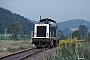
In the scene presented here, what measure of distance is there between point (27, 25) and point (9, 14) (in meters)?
21.5

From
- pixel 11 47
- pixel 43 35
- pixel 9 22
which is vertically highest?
pixel 9 22

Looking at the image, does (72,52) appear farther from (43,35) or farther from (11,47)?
(11,47)

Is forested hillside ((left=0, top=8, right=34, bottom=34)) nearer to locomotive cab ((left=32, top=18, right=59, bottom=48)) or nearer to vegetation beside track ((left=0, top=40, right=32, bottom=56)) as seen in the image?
vegetation beside track ((left=0, top=40, right=32, bottom=56))

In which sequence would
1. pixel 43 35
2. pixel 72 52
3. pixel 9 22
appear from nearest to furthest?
1. pixel 72 52
2. pixel 43 35
3. pixel 9 22

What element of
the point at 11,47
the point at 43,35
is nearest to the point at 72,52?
the point at 43,35

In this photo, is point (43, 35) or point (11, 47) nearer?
point (43, 35)

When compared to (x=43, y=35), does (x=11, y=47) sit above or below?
below

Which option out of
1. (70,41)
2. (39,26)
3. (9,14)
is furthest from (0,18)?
(70,41)

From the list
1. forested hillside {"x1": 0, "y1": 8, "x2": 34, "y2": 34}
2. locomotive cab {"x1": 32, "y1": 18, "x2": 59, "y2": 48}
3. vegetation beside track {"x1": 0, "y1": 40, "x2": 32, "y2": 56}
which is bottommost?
vegetation beside track {"x1": 0, "y1": 40, "x2": 32, "y2": 56}

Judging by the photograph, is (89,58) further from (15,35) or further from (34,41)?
→ (15,35)

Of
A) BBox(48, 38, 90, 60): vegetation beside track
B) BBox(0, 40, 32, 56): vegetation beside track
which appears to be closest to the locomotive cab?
BBox(0, 40, 32, 56): vegetation beside track

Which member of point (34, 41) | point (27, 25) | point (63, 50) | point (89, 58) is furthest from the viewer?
point (27, 25)

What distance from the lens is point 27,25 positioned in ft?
440

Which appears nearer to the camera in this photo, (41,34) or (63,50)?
(63,50)
